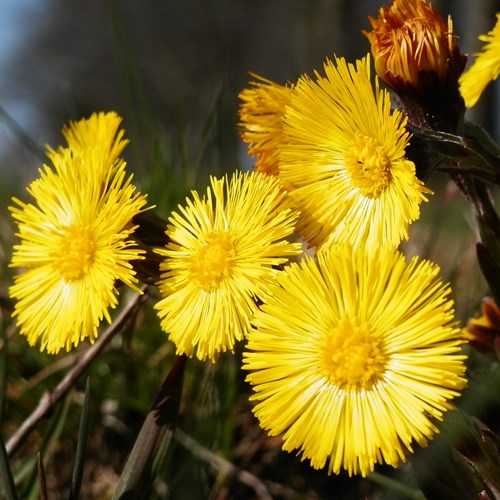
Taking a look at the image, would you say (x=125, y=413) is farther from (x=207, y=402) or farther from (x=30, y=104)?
(x=30, y=104)

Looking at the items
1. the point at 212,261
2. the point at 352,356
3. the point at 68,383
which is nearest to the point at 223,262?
the point at 212,261

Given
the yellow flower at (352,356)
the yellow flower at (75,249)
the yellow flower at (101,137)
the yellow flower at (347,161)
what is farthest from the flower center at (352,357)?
the yellow flower at (101,137)

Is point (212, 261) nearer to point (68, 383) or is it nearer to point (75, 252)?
point (75, 252)

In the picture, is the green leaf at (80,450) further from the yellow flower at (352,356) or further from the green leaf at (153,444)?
the yellow flower at (352,356)

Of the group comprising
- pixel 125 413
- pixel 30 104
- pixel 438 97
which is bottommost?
pixel 125 413

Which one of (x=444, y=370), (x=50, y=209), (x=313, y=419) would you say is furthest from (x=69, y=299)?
(x=444, y=370)

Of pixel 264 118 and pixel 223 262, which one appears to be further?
pixel 264 118
